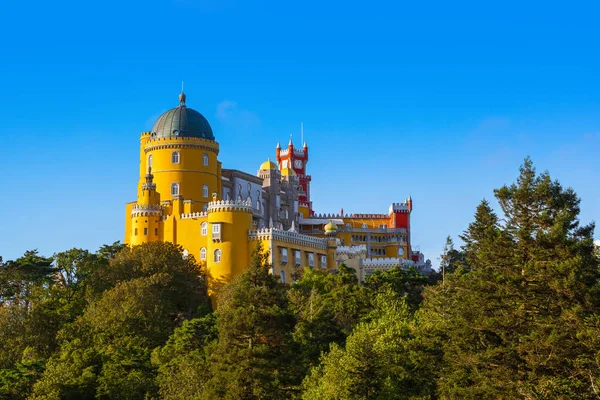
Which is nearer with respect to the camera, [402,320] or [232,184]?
[402,320]

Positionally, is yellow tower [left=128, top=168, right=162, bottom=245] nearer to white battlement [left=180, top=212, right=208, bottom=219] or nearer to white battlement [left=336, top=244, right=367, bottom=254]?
white battlement [left=180, top=212, right=208, bottom=219]

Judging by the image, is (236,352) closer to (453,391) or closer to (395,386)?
(395,386)

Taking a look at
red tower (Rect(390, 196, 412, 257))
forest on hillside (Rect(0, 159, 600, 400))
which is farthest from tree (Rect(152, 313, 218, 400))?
red tower (Rect(390, 196, 412, 257))

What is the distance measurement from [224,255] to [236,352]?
91.4ft

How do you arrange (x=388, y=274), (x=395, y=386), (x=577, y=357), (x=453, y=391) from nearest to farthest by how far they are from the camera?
(x=577, y=357) → (x=453, y=391) → (x=395, y=386) → (x=388, y=274)

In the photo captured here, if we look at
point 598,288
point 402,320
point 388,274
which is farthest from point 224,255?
point 598,288

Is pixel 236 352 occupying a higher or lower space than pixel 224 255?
lower

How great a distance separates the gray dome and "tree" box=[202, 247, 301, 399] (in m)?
37.6

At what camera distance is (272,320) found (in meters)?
60.1

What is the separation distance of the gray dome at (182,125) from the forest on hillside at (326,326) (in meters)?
14.9

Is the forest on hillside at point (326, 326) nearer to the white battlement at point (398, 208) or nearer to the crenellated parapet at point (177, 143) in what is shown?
the crenellated parapet at point (177, 143)

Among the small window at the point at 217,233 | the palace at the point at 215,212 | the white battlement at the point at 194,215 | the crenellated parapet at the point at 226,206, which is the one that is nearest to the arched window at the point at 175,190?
the palace at the point at 215,212

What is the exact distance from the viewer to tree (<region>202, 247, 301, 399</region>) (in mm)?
58562

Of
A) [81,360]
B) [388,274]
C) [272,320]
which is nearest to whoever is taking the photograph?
[272,320]
